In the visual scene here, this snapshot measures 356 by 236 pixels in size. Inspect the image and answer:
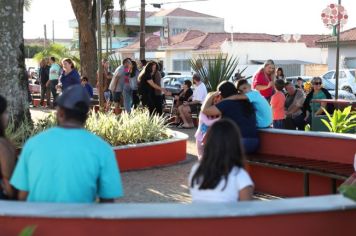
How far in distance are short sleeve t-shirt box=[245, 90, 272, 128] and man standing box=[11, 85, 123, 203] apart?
4.62 m

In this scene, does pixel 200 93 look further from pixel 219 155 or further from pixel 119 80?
pixel 219 155

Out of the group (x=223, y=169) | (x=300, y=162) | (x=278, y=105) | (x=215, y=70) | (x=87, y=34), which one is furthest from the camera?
(x=87, y=34)

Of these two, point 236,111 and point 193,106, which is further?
point 193,106

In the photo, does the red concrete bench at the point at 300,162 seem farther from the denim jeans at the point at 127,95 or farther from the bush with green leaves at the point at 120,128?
the denim jeans at the point at 127,95

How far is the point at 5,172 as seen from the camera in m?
4.52

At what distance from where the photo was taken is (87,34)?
2284 centimetres

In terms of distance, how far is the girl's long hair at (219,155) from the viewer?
4.24 metres

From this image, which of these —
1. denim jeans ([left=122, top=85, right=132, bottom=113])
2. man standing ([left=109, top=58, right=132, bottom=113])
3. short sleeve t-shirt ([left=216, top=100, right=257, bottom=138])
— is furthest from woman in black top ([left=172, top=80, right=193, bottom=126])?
short sleeve t-shirt ([left=216, top=100, right=257, bottom=138])

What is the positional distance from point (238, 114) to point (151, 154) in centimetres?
272

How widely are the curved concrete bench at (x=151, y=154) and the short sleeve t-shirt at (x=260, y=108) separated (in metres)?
2.19

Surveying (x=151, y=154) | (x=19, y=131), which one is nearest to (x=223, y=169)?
(x=19, y=131)

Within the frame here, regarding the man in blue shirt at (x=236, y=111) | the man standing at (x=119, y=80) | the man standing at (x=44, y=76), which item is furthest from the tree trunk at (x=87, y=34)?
the man in blue shirt at (x=236, y=111)

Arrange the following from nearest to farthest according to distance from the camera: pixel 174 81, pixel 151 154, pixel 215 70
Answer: pixel 151 154
pixel 215 70
pixel 174 81

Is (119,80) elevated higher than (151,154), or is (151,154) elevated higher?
(119,80)
